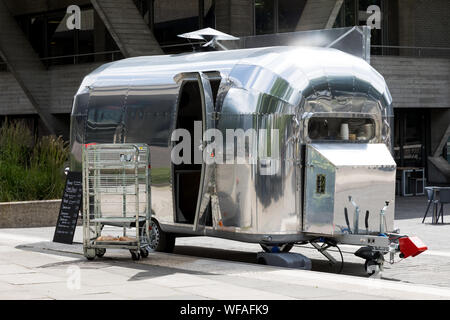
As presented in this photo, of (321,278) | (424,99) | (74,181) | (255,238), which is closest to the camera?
(321,278)

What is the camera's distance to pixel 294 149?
40.5 feet

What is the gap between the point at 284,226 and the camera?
12.3 metres

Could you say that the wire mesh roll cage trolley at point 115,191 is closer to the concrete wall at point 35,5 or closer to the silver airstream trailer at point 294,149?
the silver airstream trailer at point 294,149

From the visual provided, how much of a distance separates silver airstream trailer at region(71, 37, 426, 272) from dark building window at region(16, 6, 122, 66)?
22964 millimetres

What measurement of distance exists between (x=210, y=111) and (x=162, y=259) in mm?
2233

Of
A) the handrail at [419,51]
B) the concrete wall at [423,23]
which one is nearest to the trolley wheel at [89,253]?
the handrail at [419,51]

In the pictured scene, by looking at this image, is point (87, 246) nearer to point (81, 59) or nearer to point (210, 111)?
point (210, 111)

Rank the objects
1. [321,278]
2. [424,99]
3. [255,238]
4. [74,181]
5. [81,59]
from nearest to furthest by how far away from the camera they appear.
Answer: [321,278] → [255,238] → [74,181] → [424,99] → [81,59]

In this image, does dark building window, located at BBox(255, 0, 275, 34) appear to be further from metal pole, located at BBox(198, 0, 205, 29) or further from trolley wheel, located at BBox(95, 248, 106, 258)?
trolley wheel, located at BBox(95, 248, 106, 258)

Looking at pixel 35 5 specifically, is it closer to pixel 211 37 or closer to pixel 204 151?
pixel 211 37

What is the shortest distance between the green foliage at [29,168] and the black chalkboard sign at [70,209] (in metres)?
4.37

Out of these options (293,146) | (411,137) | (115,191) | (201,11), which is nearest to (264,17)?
(201,11)

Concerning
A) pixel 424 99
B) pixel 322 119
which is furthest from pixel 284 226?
pixel 424 99

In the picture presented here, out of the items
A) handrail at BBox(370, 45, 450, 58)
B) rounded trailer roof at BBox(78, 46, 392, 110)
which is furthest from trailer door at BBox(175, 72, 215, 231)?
handrail at BBox(370, 45, 450, 58)
